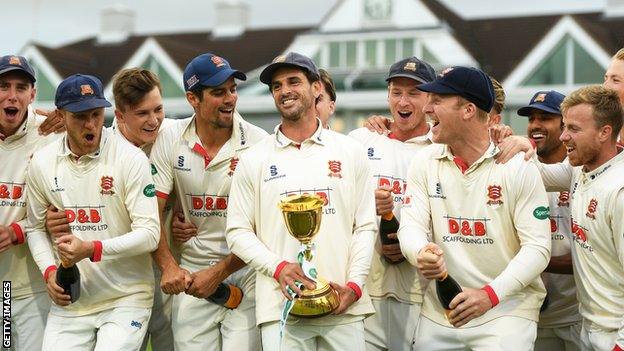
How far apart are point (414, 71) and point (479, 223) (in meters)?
1.49

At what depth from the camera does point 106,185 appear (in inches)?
249

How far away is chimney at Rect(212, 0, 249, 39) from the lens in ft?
154

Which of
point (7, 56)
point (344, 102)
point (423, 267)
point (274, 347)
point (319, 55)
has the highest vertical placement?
point (319, 55)

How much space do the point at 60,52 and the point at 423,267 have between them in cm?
4118

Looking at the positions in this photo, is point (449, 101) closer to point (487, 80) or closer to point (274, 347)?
point (487, 80)

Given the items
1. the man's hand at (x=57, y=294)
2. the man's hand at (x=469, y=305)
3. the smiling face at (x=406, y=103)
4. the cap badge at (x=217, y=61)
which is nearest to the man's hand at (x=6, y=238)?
the man's hand at (x=57, y=294)

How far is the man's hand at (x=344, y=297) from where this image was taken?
224 inches

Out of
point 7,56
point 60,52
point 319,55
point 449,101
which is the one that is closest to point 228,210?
point 449,101

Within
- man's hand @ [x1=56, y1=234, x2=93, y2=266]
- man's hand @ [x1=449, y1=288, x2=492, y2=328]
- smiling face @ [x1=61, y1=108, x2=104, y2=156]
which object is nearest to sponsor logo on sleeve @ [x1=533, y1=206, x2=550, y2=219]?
man's hand @ [x1=449, y1=288, x2=492, y2=328]

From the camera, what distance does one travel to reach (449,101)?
19.3 ft

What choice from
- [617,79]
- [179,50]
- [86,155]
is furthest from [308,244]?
[179,50]

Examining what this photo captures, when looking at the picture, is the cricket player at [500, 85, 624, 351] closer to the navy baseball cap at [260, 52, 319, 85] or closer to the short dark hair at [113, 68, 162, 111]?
the navy baseball cap at [260, 52, 319, 85]

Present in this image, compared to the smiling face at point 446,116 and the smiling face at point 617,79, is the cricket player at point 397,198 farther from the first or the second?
the smiling face at point 617,79

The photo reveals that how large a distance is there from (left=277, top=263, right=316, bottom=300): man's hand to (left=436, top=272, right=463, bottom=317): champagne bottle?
795 millimetres
